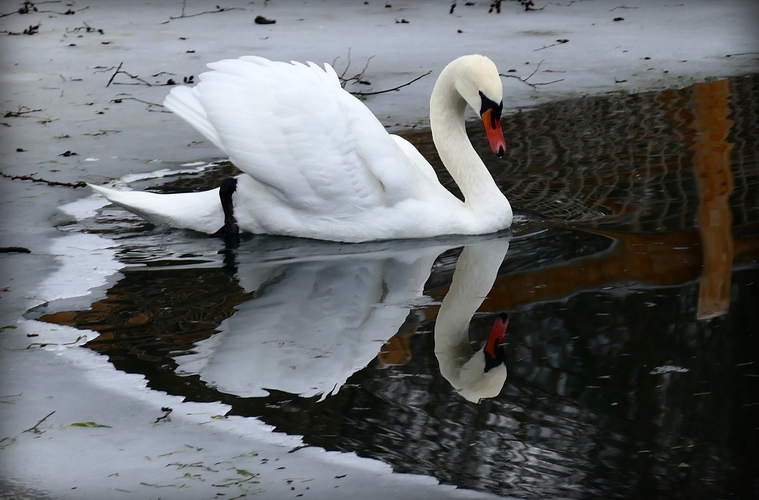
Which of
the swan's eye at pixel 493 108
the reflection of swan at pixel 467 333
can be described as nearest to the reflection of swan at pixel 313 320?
the reflection of swan at pixel 467 333

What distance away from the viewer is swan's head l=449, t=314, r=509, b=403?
338 centimetres

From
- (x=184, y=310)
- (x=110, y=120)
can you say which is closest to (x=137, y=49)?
(x=110, y=120)

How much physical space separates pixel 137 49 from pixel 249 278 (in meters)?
6.39

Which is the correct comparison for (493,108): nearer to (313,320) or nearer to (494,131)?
(494,131)

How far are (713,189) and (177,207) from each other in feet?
9.56

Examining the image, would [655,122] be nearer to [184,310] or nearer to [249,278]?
[249,278]

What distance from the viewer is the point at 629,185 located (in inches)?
230

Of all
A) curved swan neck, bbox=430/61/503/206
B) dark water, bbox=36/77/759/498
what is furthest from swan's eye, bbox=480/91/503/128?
dark water, bbox=36/77/759/498

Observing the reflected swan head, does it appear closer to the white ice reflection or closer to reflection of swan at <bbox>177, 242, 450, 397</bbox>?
the white ice reflection

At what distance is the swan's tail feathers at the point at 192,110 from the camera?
5.25 metres

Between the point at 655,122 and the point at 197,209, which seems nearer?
the point at 197,209

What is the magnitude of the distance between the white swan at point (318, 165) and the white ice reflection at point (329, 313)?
0.47 feet

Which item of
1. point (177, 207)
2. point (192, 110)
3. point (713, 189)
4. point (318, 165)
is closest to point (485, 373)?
point (318, 165)

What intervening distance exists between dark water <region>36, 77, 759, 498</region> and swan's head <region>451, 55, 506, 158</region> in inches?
20.2
